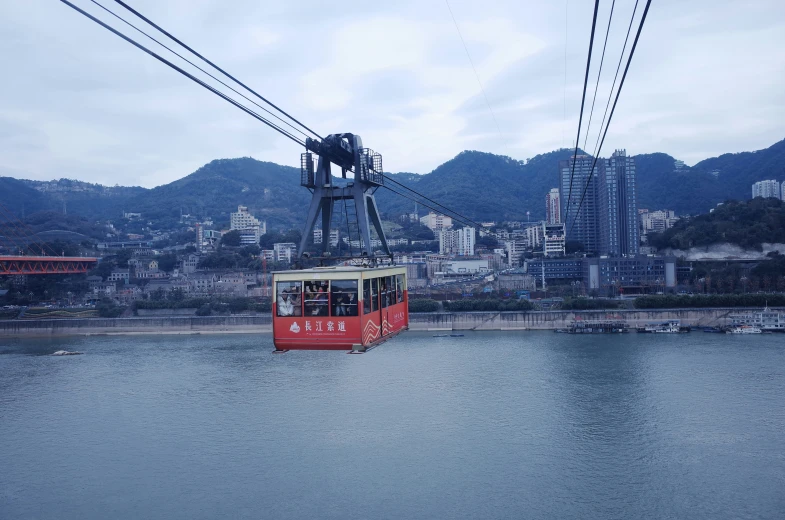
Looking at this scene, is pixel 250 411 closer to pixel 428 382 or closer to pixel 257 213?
pixel 428 382

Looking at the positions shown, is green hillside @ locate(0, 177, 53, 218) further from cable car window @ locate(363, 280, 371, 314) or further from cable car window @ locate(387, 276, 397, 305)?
cable car window @ locate(363, 280, 371, 314)

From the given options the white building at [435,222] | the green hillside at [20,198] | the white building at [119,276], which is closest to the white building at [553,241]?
the white building at [435,222]

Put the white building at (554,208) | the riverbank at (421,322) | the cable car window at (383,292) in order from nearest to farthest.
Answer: the cable car window at (383,292)
the riverbank at (421,322)
the white building at (554,208)

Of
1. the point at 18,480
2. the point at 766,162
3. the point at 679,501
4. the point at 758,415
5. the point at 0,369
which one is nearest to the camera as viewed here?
the point at 679,501

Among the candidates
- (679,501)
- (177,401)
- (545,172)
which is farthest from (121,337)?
(545,172)

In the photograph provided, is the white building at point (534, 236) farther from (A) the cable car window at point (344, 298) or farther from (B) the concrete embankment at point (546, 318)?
(A) the cable car window at point (344, 298)
